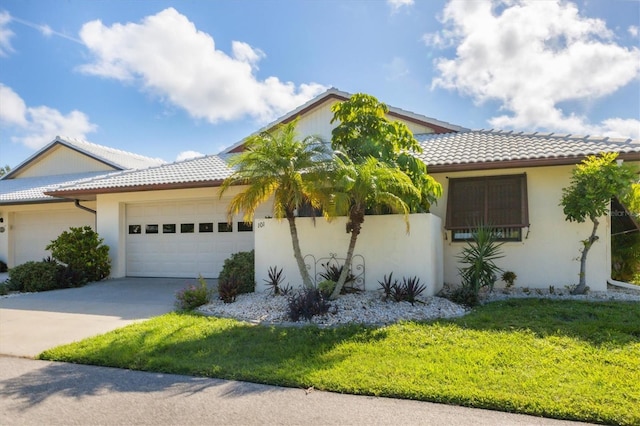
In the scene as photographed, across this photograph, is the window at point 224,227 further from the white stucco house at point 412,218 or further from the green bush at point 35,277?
the green bush at point 35,277

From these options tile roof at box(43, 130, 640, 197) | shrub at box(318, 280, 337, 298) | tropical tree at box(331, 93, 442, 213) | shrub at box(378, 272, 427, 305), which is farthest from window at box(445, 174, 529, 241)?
shrub at box(318, 280, 337, 298)

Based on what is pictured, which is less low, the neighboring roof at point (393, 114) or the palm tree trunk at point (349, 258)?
the neighboring roof at point (393, 114)

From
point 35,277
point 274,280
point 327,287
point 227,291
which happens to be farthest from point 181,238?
point 327,287

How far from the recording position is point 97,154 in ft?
67.5

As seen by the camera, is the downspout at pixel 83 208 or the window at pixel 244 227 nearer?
the window at pixel 244 227

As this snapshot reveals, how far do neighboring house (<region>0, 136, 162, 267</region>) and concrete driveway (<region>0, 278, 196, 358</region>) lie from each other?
4.98 metres

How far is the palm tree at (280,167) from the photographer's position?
24.7 feet

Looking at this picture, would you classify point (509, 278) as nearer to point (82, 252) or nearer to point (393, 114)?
point (393, 114)

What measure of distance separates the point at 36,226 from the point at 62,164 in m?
5.66

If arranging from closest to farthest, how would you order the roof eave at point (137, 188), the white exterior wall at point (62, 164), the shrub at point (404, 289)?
the shrub at point (404, 289)
the roof eave at point (137, 188)
the white exterior wall at point (62, 164)

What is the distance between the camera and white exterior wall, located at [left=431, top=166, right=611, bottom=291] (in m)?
9.52

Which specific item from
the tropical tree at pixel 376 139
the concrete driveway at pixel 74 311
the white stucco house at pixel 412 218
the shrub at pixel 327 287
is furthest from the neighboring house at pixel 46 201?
the tropical tree at pixel 376 139

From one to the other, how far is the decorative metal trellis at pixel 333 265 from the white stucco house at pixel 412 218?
0.26 feet

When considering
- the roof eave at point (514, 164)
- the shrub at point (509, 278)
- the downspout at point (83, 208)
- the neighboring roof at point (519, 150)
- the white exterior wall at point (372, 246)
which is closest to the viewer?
the white exterior wall at point (372, 246)
